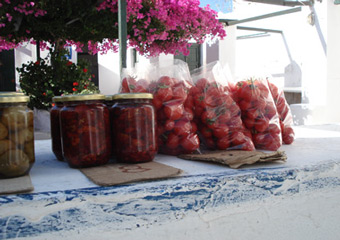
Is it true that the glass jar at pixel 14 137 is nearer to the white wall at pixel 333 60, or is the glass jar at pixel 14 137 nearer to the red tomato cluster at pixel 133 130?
the red tomato cluster at pixel 133 130

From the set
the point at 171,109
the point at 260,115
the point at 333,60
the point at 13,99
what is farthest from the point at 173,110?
Result: the point at 333,60

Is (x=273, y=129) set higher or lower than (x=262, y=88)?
lower

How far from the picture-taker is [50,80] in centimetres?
339

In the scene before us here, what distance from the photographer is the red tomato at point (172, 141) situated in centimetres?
102

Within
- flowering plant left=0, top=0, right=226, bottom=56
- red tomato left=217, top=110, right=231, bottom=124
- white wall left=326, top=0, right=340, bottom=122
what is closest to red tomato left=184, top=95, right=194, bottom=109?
red tomato left=217, top=110, right=231, bottom=124

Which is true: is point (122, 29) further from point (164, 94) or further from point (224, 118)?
point (224, 118)

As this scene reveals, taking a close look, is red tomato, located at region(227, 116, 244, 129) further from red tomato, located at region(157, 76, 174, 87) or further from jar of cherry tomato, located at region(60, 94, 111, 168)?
jar of cherry tomato, located at region(60, 94, 111, 168)

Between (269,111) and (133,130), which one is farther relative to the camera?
(269,111)

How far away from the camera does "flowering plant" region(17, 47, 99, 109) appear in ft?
11.0

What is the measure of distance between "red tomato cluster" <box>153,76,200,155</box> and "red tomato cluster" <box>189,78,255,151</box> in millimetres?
61

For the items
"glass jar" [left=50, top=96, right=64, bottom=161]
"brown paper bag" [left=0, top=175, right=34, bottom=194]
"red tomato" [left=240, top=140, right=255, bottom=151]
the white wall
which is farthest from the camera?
the white wall

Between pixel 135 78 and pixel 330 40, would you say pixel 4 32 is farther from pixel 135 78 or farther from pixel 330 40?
pixel 330 40

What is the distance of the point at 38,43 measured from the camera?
340 cm

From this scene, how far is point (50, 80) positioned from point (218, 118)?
275 cm
